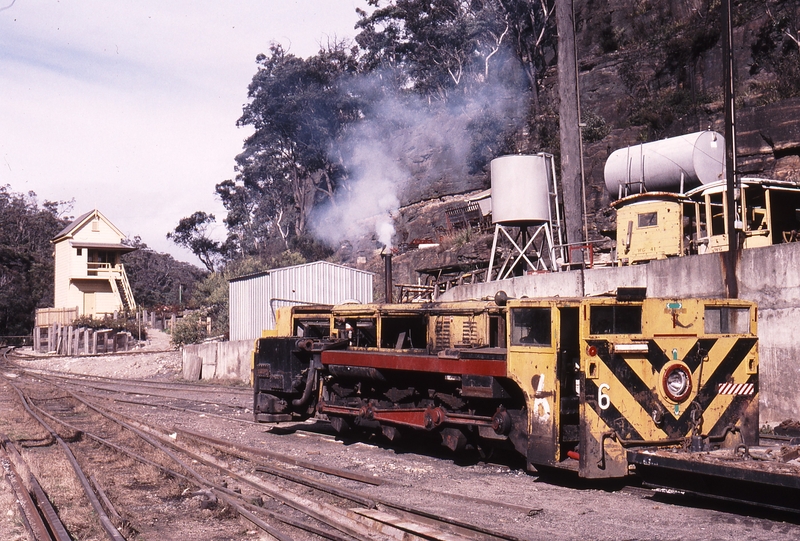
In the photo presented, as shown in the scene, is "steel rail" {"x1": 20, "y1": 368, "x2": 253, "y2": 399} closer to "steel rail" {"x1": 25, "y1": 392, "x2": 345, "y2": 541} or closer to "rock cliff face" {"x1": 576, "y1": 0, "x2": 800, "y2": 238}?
"steel rail" {"x1": 25, "y1": 392, "x2": 345, "y2": 541}

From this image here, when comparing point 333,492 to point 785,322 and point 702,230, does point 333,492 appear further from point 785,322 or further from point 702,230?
point 702,230

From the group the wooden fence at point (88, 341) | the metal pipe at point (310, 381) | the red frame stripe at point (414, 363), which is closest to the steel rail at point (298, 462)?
the metal pipe at point (310, 381)

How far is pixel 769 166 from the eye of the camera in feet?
77.6

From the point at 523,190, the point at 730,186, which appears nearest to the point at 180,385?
the point at 523,190

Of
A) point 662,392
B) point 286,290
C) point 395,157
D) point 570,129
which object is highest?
point 395,157

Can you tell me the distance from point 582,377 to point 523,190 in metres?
14.3

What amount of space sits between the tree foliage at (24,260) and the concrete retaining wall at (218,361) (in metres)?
40.9

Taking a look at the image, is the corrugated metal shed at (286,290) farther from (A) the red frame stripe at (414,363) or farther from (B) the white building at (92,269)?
(B) the white building at (92,269)

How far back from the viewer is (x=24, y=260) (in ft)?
218

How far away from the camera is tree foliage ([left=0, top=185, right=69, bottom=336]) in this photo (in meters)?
63.2

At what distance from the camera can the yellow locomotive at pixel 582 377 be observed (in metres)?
7.29

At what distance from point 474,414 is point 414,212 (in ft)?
126

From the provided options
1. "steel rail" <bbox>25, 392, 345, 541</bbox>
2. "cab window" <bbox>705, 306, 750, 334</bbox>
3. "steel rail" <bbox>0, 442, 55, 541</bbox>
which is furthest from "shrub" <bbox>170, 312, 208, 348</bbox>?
"cab window" <bbox>705, 306, 750, 334</bbox>

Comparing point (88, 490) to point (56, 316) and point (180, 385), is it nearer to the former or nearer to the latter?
point (180, 385)
